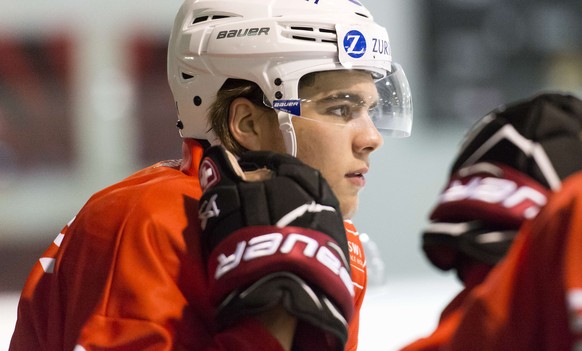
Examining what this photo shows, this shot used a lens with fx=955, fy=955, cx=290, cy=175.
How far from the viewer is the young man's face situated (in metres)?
1.52

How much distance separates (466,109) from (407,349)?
137 inches

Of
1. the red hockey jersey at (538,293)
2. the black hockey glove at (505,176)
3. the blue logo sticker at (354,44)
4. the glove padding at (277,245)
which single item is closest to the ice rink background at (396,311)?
the blue logo sticker at (354,44)

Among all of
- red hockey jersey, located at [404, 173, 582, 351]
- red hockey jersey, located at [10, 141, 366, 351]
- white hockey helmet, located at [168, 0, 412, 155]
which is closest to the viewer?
red hockey jersey, located at [404, 173, 582, 351]

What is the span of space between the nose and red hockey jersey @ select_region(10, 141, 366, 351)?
0.27 meters

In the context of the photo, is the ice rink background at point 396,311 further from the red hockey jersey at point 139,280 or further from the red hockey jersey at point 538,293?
the red hockey jersey at point 538,293

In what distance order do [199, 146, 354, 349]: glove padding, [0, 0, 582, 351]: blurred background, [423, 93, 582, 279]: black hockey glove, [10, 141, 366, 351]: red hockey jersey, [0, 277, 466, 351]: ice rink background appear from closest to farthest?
[423, 93, 582, 279]: black hockey glove < [199, 146, 354, 349]: glove padding < [10, 141, 366, 351]: red hockey jersey < [0, 277, 466, 351]: ice rink background < [0, 0, 582, 351]: blurred background

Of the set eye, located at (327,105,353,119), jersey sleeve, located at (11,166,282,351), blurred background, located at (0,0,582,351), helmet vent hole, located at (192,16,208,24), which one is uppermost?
helmet vent hole, located at (192,16,208,24)

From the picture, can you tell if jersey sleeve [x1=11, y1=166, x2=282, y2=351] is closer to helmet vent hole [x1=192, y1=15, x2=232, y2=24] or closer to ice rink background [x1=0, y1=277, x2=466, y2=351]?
helmet vent hole [x1=192, y1=15, x2=232, y2=24]

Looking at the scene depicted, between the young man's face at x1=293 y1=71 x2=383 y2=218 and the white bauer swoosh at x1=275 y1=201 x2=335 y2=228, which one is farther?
the young man's face at x1=293 y1=71 x2=383 y2=218

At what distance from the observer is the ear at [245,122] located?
1.54 metres

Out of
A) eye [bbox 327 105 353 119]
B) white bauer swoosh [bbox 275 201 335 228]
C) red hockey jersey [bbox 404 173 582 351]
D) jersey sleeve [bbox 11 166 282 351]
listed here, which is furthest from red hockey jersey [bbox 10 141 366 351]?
red hockey jersey [bbox 404 173 582 351]

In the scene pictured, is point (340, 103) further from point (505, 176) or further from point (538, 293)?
point (538, 293)

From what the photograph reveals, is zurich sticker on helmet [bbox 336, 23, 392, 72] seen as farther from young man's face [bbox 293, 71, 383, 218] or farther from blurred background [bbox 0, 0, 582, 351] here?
blurred background [bbox 0, 0, 582, 351]

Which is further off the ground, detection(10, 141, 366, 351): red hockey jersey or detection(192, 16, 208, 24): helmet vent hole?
detection(192, 16, 208, 24): helmet vent hole
